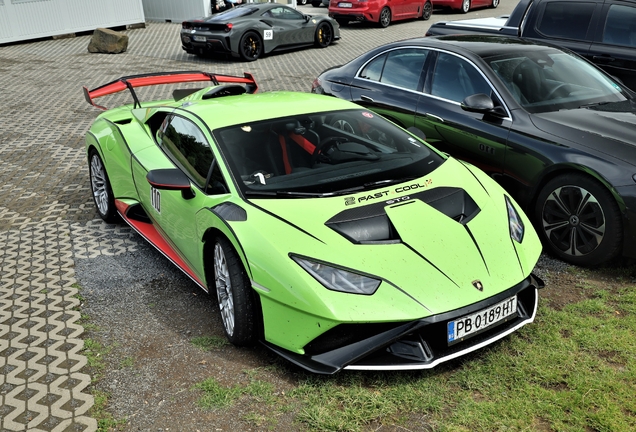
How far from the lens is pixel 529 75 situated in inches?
231

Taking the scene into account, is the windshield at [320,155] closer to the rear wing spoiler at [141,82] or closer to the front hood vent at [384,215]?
the front hood vent at [384,215]

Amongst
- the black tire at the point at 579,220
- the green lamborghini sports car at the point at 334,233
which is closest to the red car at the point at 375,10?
the green lamborghini sports car at the point at 334,233

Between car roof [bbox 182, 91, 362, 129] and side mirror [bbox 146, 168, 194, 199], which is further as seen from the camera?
car roof [bbox 182, 91, 362, 129]

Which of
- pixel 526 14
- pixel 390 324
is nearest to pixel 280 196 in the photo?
pixel 390 324

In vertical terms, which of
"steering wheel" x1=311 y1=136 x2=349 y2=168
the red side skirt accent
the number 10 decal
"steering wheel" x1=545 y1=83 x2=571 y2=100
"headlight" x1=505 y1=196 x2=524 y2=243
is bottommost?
the red side skirt accent

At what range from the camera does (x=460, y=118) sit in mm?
5898

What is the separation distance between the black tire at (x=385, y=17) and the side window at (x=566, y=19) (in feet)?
44.9

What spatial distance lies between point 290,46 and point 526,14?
9502mm

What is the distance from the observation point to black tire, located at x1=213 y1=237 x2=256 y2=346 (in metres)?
3.80

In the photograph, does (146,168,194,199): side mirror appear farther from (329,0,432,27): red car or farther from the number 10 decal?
(329,0,432,27): red car

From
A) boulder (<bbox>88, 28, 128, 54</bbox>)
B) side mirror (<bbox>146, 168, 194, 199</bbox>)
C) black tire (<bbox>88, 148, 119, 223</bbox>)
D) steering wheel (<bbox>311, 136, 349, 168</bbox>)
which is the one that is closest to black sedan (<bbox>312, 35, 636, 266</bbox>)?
steering wheel (<bbox>311, 136, 349, 168</bbox>)

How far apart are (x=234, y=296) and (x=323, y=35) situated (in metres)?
15.2

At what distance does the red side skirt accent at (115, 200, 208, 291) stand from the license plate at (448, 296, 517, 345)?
5.71ft

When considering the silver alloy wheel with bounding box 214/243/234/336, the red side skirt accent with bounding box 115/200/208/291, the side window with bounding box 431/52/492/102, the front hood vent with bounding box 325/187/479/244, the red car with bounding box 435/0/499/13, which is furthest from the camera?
the red car with bounding box 435/0/499/13
